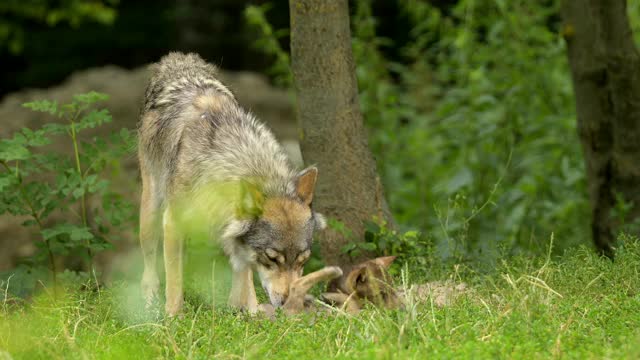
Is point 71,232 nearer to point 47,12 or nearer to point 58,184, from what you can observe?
point 58,184

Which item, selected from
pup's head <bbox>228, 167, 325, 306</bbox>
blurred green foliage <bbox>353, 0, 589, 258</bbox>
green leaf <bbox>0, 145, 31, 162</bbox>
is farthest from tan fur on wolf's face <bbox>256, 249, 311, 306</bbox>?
blurred green foliage <bbox>353, 0, 589, 258</bbox>

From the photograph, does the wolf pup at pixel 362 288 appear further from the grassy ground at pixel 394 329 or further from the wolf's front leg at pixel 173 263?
the wolf's front leg at pixel 173 263

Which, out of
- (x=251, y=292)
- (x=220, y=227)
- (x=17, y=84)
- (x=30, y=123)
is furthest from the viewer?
(x=17, y=84)

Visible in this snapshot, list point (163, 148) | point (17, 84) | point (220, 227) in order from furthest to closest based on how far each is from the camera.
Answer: point (17, 84)
point (163, 148)
point (220, 227)

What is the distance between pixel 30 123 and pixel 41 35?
8.83m

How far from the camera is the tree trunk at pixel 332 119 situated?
696 cm

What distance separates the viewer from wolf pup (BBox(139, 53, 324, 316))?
598cm

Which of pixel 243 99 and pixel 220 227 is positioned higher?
pixel 220 227

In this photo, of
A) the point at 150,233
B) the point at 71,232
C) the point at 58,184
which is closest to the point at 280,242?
the point at 71,232

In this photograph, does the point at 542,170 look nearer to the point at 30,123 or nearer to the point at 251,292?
the point at 251,292

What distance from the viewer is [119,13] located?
19.8 metres

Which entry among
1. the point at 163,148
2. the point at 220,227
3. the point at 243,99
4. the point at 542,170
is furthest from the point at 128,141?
the point at 243,99

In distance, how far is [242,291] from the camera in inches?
260

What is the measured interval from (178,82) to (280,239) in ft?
6.57
